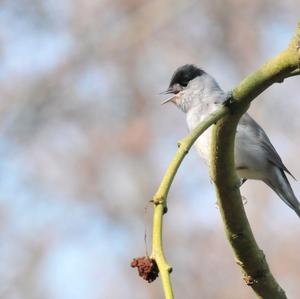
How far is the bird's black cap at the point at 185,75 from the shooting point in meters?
5.46

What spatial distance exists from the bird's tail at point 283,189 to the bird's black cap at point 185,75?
945 mm

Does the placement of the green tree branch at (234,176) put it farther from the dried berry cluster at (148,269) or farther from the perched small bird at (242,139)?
the perched small bird at (242,139)

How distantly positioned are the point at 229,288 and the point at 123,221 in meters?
3.52

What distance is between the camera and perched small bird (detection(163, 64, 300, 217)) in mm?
4727

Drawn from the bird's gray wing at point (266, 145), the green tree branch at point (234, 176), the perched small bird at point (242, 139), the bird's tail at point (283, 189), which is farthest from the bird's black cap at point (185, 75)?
the green tree branch at point (234, 176)

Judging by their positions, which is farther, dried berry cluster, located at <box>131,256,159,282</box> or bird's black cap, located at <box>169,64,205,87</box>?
bird's black cap, located at <box>169,64,205,87</box>

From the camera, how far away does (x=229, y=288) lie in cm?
888

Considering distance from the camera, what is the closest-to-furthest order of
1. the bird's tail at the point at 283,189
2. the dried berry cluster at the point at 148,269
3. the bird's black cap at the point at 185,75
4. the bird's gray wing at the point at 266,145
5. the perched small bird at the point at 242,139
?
the dried berry cluster at the point at 148,269
the bird's tail at the point at 283,189
the perched small bird at the point at 242,139
the bird's gray wing at the point at 266,145
the bird's black cap at the point at 185,75

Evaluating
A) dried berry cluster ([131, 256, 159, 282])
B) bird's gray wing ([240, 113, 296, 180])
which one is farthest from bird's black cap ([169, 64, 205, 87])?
dried berry cluster ([131, 256, 159, 282])

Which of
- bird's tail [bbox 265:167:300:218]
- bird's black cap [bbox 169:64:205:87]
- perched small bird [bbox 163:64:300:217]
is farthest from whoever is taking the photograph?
bird's black cap [bbox 169:64:205:87]

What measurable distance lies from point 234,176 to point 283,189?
2617 millimetres

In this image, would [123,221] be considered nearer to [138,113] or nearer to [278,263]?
[138,113]

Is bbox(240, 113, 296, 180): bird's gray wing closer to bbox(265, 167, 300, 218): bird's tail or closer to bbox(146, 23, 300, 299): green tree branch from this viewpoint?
bbox(265, 167, 300, 218): bird's tail

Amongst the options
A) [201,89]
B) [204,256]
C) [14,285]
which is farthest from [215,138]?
[204,256]
